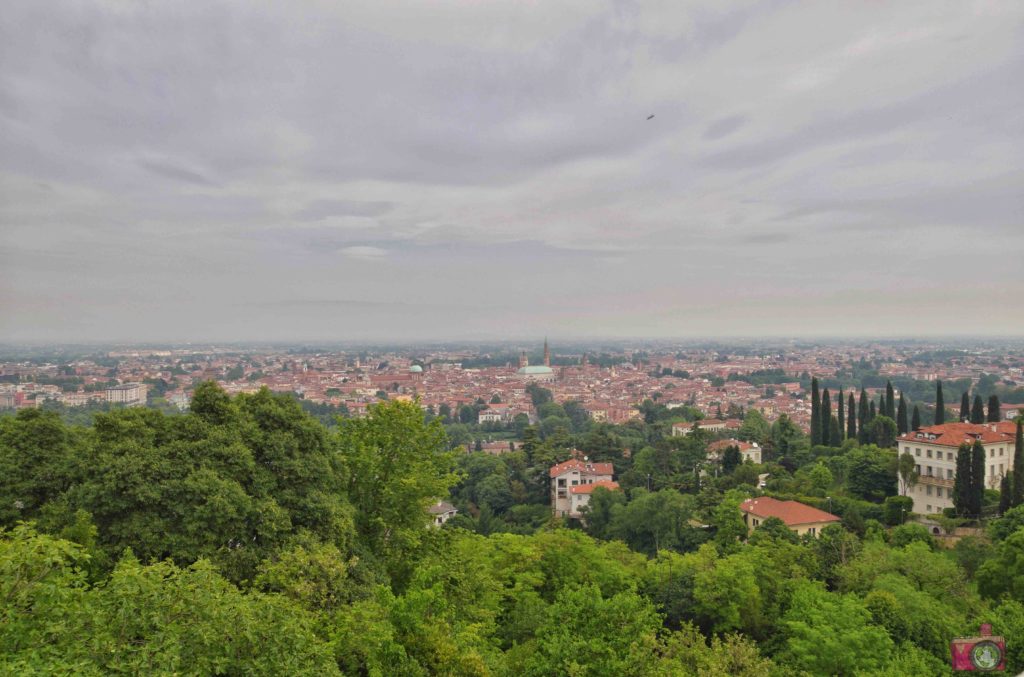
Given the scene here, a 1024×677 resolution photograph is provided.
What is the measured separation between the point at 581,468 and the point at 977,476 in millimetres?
19923

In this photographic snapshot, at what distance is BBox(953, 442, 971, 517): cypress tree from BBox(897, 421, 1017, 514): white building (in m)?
1.06

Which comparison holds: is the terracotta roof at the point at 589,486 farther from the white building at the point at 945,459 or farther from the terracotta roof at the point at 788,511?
the white building at the point at 945,459

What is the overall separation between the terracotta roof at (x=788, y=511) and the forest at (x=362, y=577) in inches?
145

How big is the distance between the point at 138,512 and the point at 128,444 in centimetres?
116

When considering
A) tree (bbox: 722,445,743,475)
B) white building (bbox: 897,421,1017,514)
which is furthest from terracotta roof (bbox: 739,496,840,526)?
tree (bbox: 722,445,743,475)

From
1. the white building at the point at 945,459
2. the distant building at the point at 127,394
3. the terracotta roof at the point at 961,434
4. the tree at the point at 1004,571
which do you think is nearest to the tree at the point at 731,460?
the terracotta roof at the point at 961,434

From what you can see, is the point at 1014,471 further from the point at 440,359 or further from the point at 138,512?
the point at 440,359

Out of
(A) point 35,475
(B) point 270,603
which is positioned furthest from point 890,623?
(A) point 35,475

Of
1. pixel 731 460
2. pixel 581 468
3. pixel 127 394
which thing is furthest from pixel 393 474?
pixel 127 394

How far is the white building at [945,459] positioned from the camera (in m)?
23.2

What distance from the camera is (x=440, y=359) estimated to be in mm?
166750

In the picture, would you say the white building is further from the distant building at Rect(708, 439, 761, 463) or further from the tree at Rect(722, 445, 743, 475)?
the distant building at Rect(708, 439, 761, 463)

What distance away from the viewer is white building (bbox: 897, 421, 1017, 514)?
76.2ft

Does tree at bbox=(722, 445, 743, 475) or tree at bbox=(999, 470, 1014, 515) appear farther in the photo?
tree at bbox=(722, 445, 743, 475)
